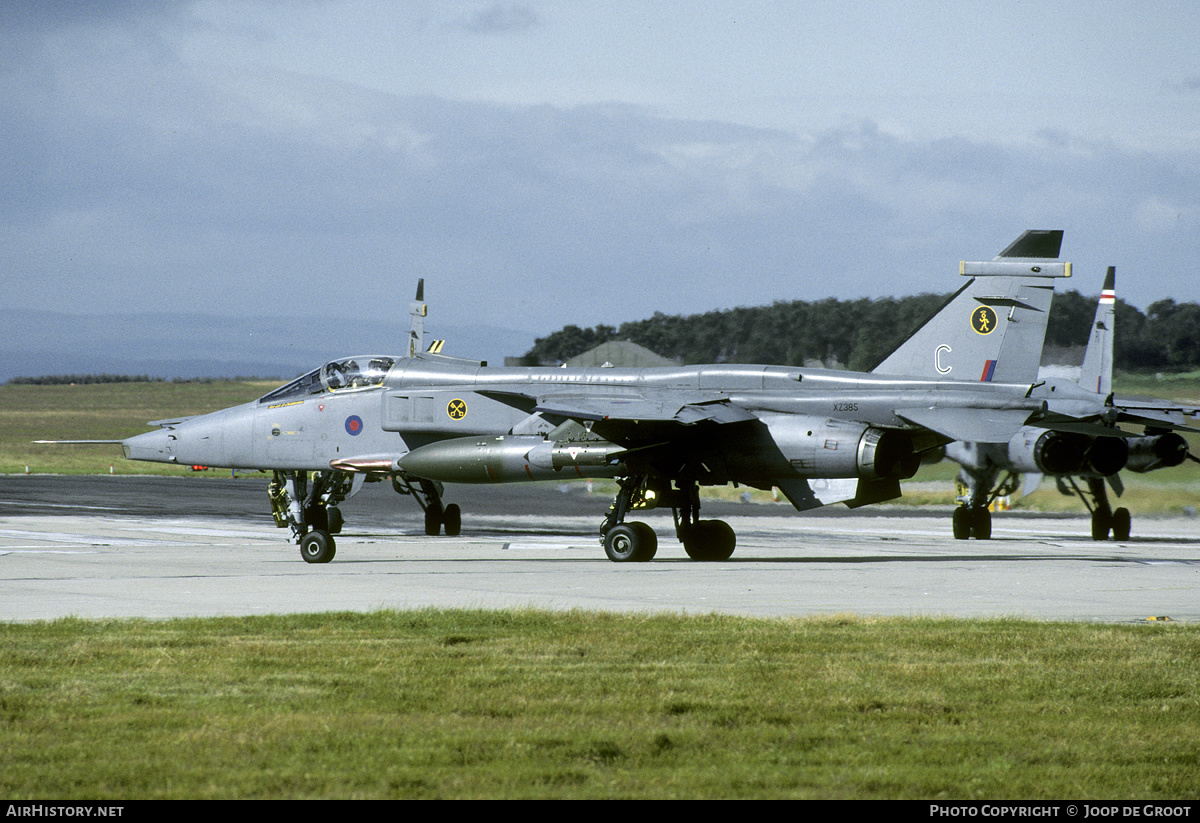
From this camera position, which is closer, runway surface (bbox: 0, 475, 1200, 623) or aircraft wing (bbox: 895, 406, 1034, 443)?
runway surface (bbox: 0, 475, 1200, 623)

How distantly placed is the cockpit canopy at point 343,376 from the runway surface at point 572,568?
248cm

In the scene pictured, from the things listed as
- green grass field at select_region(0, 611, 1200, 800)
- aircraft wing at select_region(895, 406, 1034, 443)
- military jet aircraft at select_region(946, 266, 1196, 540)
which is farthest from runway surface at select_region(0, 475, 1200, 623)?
green grass field at select_region(0, 611, 1200, 800)

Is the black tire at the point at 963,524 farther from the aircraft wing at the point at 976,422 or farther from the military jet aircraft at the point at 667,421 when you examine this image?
the aircraft wing at the point at 976,422

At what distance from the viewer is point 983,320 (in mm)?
18062

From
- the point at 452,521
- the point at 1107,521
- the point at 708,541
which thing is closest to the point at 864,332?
the point at 1107,521

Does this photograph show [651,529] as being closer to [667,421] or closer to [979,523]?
[667,421]

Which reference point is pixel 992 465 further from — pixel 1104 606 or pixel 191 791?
pixel 191 791

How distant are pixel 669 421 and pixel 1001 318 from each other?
505 cm

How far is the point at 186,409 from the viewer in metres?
85.1

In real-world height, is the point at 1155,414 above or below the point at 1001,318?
below

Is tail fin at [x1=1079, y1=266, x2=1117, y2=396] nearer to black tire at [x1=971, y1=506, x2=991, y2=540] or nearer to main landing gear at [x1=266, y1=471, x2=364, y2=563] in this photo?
black tire at [x1=971, y1=506, x2=991, y2=540]

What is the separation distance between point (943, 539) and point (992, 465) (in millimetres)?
1748

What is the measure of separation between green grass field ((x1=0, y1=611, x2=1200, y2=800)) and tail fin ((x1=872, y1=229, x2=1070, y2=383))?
8.49 metres

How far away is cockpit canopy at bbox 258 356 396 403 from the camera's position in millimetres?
19766
